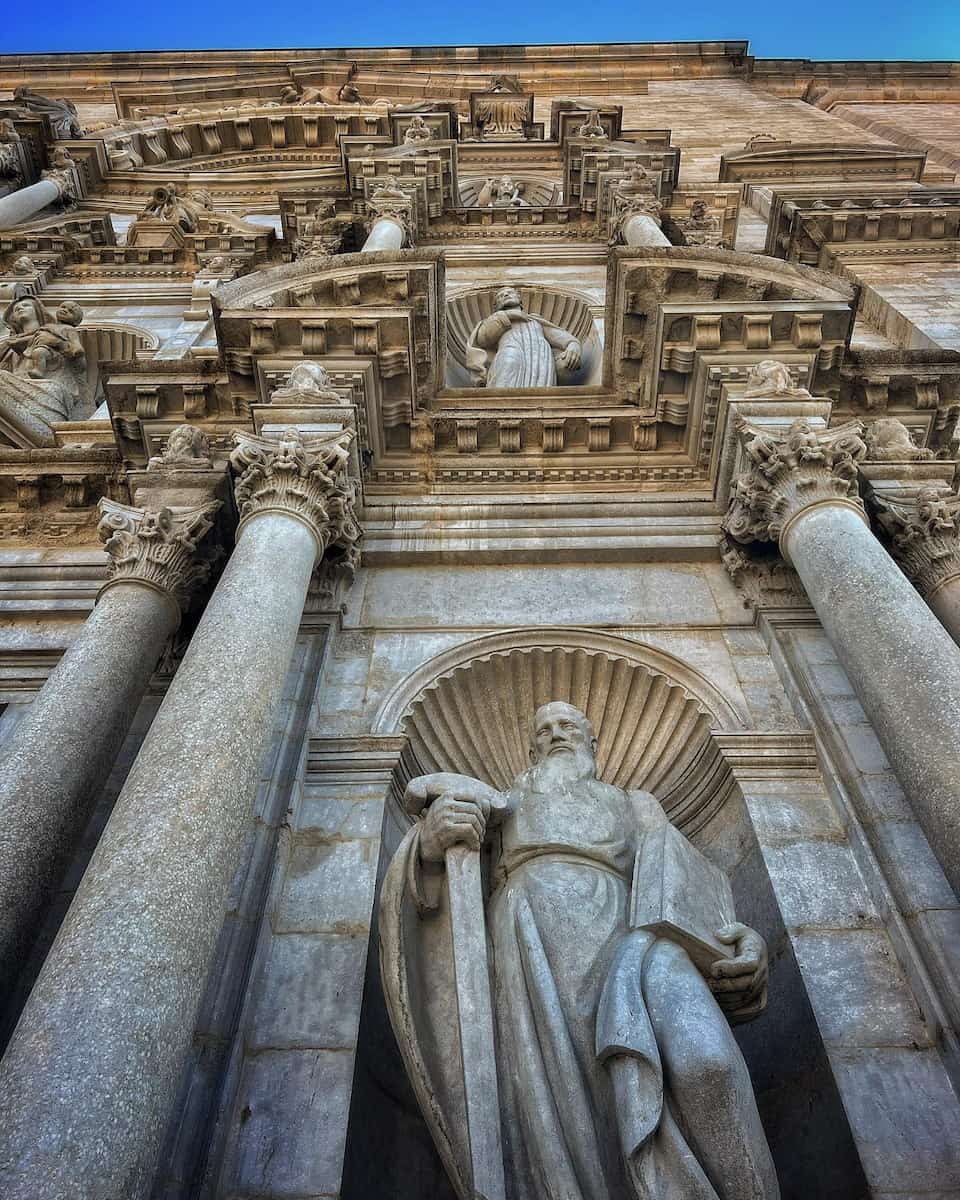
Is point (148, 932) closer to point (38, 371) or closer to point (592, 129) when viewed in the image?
point (38, 371)

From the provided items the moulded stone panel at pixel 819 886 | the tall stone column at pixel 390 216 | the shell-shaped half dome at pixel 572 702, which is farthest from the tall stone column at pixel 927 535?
the tall stone column at pixel 390 216

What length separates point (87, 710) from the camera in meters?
5.80

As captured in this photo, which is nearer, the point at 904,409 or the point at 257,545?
the point at 257,545

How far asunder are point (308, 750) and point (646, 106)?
29.5 metres

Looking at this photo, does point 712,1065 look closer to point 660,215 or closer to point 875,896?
point 875,896

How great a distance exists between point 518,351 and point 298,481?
4.90 metres

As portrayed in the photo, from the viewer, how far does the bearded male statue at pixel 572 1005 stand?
3.75 m

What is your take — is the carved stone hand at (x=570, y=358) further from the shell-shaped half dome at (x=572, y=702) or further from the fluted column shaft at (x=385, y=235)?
the shell-shaped half dome at (x=572, y=702)

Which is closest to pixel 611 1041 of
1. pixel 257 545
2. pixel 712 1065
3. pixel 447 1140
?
pixel 712 1065

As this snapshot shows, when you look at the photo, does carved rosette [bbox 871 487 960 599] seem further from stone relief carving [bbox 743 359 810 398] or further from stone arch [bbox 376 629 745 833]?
stone arch [bbox 376 629 745 833]

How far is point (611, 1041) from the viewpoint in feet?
12.9

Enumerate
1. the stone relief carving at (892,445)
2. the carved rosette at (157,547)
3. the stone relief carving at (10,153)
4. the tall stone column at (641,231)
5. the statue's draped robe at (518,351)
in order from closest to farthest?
1. the carved rosette at (157,547)
2. the stone relief carving at (892,445)
3. the statue's draped robe at (518,351)
4. the tall stone column at (641,231)
5. the stone relief carving at (10,153)

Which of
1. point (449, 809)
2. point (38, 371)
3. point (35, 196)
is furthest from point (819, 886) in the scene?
point (35, 196)

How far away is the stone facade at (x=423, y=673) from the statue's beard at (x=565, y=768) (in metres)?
0.63
